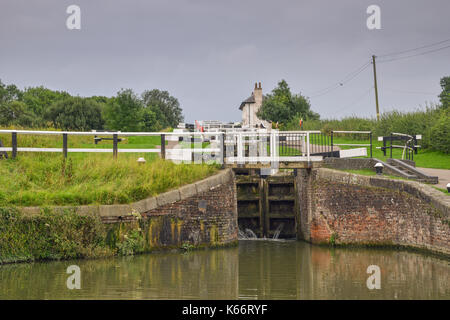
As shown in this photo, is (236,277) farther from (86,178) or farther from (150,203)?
(86,178)

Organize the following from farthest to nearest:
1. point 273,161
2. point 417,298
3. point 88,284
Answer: point 273,161, point 88,284, point 417,298

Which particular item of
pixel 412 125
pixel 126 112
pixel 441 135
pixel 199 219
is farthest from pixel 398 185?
pixel 126 112

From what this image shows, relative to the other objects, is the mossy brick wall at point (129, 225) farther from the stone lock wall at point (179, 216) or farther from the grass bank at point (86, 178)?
the grass bank at point (86, 178)

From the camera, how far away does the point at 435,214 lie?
38.7ft

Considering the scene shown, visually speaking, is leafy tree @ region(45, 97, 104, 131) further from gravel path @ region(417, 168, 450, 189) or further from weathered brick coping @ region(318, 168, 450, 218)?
weathered brick coping @ region(318, 168, 450, 218)

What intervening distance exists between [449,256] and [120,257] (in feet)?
25.7

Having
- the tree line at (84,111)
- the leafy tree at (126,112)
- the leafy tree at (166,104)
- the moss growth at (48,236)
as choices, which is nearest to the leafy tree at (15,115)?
the tree line at (84,111)

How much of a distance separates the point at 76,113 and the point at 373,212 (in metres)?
52.3

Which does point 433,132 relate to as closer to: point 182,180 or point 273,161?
point 273,161

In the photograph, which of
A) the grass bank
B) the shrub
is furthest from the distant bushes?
the grass bank

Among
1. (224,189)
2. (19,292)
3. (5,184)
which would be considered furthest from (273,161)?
(19,292)

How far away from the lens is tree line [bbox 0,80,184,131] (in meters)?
46.1

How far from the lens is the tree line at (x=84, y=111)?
151ft

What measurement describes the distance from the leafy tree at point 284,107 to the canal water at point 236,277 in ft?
91.1
